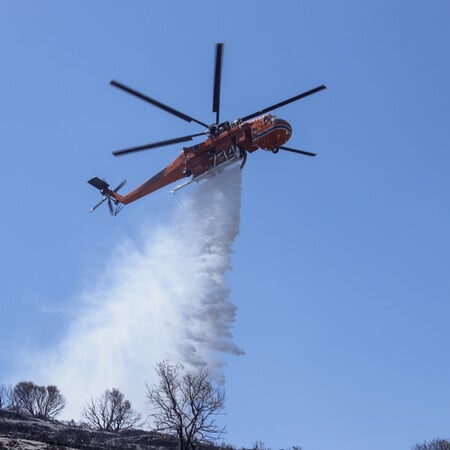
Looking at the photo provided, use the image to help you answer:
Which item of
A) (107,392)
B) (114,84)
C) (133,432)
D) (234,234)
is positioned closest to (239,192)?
(234,234)

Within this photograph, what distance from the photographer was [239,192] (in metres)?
54.1

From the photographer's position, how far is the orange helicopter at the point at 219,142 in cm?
4506

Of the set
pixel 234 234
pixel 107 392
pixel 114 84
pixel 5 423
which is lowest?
pixel 5 423

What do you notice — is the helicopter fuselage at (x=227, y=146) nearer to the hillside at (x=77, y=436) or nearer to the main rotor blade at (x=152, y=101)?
the main rotor blade at (x=152, y=101)

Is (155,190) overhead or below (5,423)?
overhead

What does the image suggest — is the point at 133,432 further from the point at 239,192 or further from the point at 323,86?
the point at 323,86

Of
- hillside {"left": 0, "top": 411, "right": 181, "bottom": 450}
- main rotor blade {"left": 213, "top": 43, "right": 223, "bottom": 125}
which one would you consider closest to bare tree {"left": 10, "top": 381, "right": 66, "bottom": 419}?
hillside {"left": 0, "top": 411, "right": 181, "bottom": 450}

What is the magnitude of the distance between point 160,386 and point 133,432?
106 feet

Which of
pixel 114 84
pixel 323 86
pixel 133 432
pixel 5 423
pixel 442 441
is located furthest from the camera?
pixel 442 441

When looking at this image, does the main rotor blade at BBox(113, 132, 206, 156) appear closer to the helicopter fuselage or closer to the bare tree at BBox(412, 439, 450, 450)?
the helicopter fuselage

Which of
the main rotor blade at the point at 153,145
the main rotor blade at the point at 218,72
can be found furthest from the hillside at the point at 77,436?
→ the main rotor blade at the point at 218,72

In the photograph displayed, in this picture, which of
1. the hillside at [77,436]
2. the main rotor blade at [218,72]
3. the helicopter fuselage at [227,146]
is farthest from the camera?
the hillside at [77,436]

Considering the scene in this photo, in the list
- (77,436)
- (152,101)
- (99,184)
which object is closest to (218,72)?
(152,101)

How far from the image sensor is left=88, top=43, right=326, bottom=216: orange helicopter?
4506 centimetres
